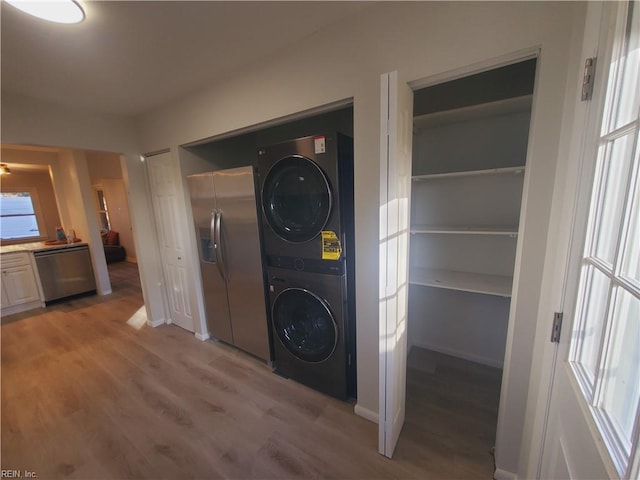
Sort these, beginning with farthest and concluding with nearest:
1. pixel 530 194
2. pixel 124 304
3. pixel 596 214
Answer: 1. pixel 124 304
2. pixel 530 194
3. pixel 596 214

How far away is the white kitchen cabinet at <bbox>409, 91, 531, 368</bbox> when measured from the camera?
180cm

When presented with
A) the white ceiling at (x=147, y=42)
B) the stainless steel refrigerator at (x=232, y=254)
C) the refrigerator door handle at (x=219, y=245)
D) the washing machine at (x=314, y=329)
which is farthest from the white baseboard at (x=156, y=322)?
→ the white ceiling at (x=147, y=42)

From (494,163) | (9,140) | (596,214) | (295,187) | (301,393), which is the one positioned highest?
(9,140)

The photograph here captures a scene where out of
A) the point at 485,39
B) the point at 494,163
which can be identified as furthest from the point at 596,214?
the point at 494,163

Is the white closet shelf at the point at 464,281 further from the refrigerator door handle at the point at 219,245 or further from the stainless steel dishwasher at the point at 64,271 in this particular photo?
the stainless steel dishwasher at the point at 64,271

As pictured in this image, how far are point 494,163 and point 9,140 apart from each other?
13.2 feet

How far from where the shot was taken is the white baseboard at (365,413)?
1.66 meters

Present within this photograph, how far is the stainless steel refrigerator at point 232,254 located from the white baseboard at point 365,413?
89 centimetres

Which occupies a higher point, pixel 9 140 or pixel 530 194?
pixel 9 140

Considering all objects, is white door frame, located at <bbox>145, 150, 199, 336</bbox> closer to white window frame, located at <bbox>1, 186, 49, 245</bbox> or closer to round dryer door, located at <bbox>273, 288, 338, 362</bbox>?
round dryer door, located at <bbox>273, 288, 338, 362</bbox>

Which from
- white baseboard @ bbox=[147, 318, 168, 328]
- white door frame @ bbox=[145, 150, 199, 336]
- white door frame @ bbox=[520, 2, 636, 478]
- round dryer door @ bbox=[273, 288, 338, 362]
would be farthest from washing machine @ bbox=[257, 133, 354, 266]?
white baseboard @ bbox=[147, 318, 168, 328]

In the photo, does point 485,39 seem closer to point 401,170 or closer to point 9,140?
point 401,170

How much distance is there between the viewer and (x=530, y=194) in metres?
1.05

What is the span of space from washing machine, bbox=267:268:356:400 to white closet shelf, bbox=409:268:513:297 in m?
0.68
